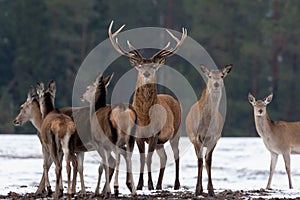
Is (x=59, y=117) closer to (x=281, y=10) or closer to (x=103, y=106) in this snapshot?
(x=103, y=106)

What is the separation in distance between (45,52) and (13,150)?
55.7 ft

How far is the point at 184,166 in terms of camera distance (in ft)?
72.2

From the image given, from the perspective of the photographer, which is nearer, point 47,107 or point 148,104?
point 47,107

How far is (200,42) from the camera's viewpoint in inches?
1590

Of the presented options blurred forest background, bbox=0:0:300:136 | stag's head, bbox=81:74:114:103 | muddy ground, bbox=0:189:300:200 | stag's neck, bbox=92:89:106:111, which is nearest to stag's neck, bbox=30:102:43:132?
stag's head, bbox=81:74:114:103

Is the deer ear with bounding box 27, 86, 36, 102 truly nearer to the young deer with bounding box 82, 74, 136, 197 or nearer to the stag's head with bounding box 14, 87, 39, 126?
the stag's head with bounding box 14, 87, 39, 126

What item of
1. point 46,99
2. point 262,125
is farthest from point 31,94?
point 262,125

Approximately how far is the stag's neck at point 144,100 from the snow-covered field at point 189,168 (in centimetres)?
256

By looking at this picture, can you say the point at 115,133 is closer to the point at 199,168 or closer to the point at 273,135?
the point at 199,168

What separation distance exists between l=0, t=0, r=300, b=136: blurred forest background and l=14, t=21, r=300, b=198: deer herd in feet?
81.1

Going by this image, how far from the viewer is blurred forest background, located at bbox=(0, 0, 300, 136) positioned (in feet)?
127

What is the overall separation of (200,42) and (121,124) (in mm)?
29381

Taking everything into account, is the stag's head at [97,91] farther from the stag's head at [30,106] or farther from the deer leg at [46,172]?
the deer leg at [46,172]

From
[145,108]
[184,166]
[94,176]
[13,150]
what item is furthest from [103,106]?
[13,150]
